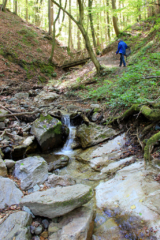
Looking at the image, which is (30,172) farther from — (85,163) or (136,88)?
(136,88)

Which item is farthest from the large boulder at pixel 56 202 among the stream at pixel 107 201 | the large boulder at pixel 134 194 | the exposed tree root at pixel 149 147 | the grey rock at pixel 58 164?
the grey rock at pixel 58 164

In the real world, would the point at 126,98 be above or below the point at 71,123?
above

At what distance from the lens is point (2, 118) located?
628 cm

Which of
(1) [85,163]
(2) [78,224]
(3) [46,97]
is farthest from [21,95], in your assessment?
(2) [78,224]

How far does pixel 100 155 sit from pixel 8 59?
12360 millimetres

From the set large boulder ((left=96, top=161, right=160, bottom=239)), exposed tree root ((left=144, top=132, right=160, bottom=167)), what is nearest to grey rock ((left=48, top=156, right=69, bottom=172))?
large boulder ((left=96, top=161, right=160, bottom=239))

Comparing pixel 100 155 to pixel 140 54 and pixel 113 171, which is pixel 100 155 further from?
pixel 140 54

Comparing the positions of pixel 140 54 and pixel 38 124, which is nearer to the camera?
pixel 38 124

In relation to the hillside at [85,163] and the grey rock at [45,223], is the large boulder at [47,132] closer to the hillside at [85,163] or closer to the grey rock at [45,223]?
the hillside at [85,163]

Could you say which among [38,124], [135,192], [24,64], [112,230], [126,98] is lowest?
[112,230]

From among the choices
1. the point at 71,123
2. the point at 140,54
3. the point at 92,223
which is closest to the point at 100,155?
the point at 92,223

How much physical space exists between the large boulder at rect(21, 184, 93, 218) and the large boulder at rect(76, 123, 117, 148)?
3.26m

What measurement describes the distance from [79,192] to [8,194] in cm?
139

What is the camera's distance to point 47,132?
6273mm
